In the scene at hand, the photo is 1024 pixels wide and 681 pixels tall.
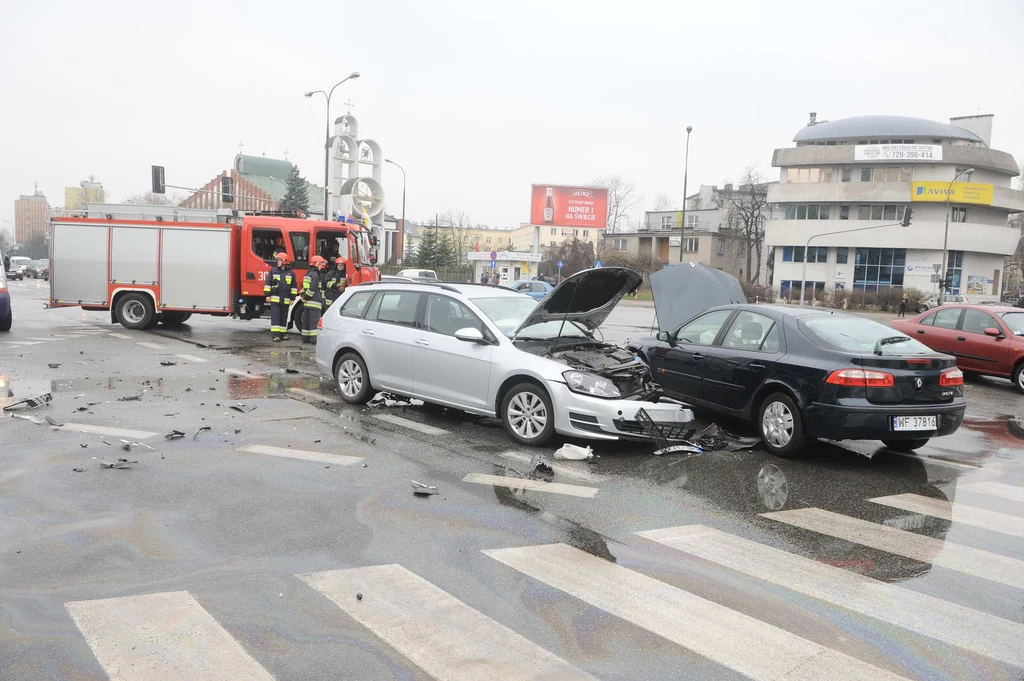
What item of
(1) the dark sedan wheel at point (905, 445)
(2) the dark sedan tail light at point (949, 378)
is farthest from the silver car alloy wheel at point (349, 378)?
(2) the dark sedan tail light at point (949, 378)

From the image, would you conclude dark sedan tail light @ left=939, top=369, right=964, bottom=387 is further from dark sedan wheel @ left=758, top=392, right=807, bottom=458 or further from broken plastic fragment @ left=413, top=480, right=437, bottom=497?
broken plastic fragment @ left=413, top=480, right=437, bottom=497

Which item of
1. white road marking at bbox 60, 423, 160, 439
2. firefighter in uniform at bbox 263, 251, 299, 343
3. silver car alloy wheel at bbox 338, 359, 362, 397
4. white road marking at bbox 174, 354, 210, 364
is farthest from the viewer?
firefighter in uniform at bbox 263, 251, 299, 343

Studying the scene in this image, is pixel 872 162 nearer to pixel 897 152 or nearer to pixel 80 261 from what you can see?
pixel 897 152

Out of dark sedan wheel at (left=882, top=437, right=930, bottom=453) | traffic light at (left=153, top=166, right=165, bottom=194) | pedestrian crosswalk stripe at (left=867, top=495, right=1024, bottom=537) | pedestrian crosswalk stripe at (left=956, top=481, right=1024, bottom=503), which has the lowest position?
pedestrian crosswalk stripe at (left=956, top=481, right=1024, bottom=503)

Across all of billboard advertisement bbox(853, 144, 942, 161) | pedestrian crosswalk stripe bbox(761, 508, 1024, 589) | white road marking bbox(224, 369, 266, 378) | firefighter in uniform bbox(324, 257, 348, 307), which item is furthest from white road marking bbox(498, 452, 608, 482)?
billboard advertisement bbox(853, 144, 942, 161)

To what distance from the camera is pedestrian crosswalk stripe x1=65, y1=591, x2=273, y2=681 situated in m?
3.32

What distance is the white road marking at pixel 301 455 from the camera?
6.99m

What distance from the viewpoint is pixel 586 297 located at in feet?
27.5

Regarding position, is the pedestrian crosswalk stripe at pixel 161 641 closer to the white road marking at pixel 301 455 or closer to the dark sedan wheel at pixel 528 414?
the white road marking at pixel 301 455

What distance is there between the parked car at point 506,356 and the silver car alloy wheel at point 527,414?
0.03ft

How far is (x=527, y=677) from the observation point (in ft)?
11.0

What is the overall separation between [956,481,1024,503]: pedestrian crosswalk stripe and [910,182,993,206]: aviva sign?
6968 centimetres

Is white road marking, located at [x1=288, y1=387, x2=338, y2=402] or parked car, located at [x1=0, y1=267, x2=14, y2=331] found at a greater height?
parked car, located at [x1=0, y1=267, x2=14, y2=331]

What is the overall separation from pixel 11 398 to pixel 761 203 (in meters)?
87.5
